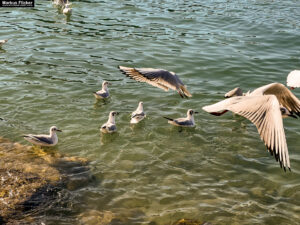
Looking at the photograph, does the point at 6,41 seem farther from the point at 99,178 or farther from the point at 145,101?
the point at 99,178

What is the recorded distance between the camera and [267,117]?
26.9 ft

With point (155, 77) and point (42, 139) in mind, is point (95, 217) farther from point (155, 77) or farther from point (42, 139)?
point (155, 77)

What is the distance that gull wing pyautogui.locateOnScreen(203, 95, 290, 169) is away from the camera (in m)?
7.25

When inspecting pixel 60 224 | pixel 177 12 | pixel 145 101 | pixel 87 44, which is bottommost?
pixel 60 224

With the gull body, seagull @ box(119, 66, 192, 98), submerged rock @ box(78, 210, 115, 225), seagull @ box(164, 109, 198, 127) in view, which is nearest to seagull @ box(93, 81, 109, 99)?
seagull @ box(119, 66, 192, 98)

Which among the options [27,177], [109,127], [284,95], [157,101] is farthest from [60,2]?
[284,95]

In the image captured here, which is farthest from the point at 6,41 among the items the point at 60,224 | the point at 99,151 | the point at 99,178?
the point at 60,224

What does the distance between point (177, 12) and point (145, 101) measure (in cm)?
1187

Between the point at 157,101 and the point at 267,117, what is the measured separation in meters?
6.05

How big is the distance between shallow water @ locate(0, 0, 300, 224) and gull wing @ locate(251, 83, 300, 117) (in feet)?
3.88

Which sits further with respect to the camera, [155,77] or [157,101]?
[157,101]

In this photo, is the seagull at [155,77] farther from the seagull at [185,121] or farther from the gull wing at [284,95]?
the gull wing at [284,95]

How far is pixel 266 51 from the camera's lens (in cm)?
1838

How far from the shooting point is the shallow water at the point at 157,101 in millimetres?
8914
